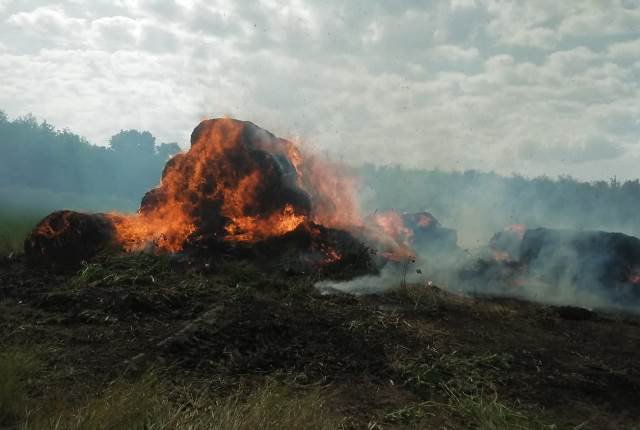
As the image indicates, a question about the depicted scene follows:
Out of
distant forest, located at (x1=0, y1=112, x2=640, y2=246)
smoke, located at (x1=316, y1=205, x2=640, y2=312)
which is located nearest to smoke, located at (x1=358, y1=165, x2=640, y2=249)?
distant forest, located at (x1=0, y1=112, x2=640, y2=246)

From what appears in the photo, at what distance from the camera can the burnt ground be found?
18.0ft

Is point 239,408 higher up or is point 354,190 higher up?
point 354,190

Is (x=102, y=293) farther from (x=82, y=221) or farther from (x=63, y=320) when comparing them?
(x=82, y=221)

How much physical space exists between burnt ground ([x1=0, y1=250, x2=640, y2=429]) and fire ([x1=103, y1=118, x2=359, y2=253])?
346 cm

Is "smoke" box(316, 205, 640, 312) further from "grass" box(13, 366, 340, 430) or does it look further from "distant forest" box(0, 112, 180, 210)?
"distant forest" box(0, 112, 180, 210)

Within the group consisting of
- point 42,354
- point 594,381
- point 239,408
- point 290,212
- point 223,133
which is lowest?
point 594,381

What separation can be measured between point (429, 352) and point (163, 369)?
3.96m

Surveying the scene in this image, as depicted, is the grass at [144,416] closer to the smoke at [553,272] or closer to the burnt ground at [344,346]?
the burnt ground at [344,346]

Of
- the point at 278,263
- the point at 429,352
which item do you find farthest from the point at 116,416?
the point at 278,263

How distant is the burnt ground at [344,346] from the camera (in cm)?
549

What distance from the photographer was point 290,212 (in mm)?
15117

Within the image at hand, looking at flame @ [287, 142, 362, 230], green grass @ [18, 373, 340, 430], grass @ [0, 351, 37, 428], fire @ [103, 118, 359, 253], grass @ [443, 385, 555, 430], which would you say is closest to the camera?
green grass @ [18, 373, 340, 430]

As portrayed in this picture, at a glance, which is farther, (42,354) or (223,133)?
(223,133)

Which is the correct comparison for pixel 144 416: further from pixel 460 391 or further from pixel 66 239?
→ pixel 66 239
